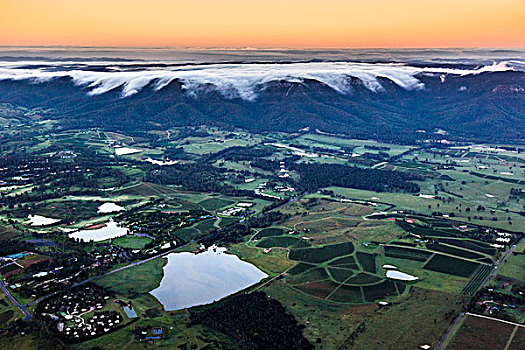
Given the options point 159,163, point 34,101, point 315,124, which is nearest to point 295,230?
point 159,163

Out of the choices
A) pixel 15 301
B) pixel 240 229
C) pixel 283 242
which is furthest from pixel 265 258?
pixel 15 301

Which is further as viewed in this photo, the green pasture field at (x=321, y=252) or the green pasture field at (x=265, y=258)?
the green pasture field at (x=321, y=252)

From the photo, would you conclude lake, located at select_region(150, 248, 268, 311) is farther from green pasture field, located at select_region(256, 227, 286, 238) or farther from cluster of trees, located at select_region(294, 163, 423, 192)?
cluster of trees, located at select_region(294, 163, 423, 192)

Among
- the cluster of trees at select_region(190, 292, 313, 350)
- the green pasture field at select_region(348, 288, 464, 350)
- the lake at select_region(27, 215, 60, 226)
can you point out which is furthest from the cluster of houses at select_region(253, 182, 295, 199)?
the green pasture field at select_region(348, 288, 464, 350)

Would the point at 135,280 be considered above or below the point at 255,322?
below

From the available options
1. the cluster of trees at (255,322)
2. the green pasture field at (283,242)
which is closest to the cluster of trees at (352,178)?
the green pasture field at (283,242)

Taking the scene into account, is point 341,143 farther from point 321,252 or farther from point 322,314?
point 322,314

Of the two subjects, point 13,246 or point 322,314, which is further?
point 13,246

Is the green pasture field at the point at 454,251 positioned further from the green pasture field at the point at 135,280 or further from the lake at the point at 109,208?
the lake at the point at 109,208
